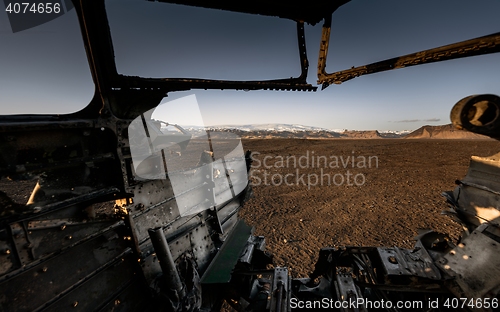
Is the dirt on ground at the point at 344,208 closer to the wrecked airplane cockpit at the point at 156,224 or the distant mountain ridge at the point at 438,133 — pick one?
the wrecked airplane cockpit at the point at 156,224

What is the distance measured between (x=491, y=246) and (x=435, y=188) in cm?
845

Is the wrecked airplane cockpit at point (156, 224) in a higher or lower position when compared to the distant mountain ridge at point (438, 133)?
higher

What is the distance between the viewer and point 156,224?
2.52m

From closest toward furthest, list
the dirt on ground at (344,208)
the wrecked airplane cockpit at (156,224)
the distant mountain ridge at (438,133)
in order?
the wrecked airplane cockpit at (156,224) < the dirt on ground at (344,208) < the distant mountain ridge at (438,133)

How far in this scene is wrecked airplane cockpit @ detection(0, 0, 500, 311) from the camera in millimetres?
1499

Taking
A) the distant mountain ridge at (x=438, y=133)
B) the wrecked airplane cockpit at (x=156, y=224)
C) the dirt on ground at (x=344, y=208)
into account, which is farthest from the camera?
the distant mountain ridge at (x=438, y=133)

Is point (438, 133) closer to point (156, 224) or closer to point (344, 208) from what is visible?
point (344, 208)

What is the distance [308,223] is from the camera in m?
6.25

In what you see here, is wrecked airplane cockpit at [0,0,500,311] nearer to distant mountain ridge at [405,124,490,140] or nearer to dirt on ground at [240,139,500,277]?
dirt on ground at [240,139,500,277]

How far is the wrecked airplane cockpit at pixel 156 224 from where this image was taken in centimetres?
150

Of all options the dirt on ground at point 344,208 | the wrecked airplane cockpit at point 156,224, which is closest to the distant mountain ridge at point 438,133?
the dirt on ground at point 344,208

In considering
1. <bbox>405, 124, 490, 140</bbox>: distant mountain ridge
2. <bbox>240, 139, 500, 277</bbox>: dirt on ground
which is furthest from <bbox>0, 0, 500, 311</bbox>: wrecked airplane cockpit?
<bbox>405, 124, 490, 140</bbox>: distant mountain ridge

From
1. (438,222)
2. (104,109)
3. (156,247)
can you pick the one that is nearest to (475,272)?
(156,247)

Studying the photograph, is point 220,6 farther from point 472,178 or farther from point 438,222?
point 438,222
